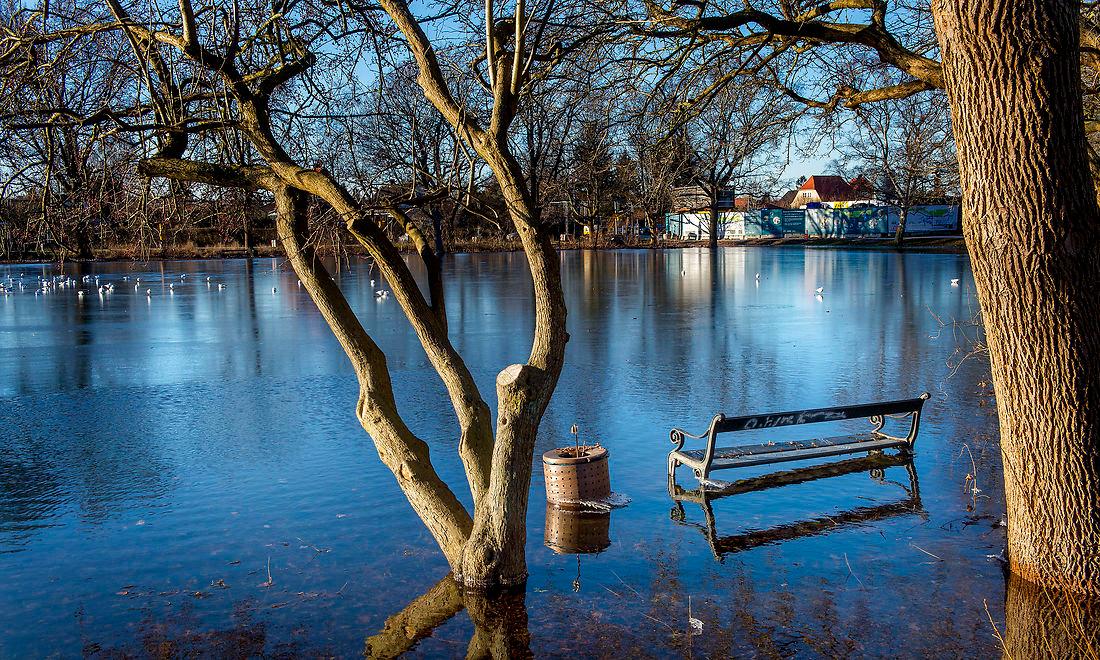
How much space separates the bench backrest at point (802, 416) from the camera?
7.94 metres

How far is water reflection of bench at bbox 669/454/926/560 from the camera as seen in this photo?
723 cm

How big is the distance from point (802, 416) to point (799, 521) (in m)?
1.08

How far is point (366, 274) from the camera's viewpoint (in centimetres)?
4056

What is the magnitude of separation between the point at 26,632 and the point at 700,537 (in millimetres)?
4653

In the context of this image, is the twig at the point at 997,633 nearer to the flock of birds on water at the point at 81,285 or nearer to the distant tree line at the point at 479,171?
the distant tree line at the point at 479,171

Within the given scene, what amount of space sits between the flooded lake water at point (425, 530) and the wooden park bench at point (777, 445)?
304mm

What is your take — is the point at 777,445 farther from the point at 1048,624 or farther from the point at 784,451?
the point at 1048,624

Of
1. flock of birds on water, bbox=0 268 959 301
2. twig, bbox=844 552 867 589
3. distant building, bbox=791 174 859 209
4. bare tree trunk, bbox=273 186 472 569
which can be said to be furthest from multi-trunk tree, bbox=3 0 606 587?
distant building, bbox=791 174 859 209

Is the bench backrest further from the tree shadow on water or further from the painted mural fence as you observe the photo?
the painted mural fence

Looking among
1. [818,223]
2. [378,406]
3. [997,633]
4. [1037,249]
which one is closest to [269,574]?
[378,406]

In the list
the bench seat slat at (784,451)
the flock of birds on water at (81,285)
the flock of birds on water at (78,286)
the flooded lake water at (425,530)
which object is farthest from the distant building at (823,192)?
the bench seat slat at (784,451)

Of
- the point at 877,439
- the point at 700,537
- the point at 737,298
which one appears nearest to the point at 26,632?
the point at 700,537

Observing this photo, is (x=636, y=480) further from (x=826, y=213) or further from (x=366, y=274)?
(x=826, y=213)

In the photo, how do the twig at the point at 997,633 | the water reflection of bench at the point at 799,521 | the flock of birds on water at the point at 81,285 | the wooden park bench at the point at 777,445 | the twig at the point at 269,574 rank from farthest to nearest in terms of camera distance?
the flock of birds on water at the point at 81,285
the wooden park bench at the point at 777,445
the water reflection of bench at the point at 799,521
the twig at the point at 269,574
the twig at the point at 997,633
